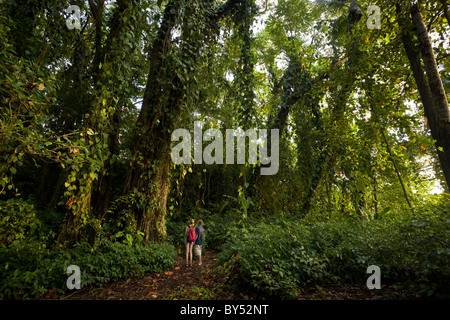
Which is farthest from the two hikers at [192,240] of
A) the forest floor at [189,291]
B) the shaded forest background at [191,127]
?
the forest floor at [189,291]

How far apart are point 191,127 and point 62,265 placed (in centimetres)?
352

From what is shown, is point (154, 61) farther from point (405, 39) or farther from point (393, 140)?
point (393, 140)

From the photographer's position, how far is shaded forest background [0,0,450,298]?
9.16 feet

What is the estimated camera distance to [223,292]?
3047mm

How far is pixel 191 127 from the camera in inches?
205

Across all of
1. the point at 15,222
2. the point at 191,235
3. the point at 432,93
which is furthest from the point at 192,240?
the point at 432,93

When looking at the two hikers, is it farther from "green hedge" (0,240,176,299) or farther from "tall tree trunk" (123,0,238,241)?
"green hedge" (0,240,176,299)

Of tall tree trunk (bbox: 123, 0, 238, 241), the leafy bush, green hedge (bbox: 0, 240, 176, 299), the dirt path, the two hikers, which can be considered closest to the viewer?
green hedge (bbox: 0, 240, 176, 299)

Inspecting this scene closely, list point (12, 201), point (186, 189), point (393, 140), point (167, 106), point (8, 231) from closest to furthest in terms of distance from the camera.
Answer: point (8, 231) → point (12, 201) → point (167, 106) → point (393, 140) → point (186, 189)

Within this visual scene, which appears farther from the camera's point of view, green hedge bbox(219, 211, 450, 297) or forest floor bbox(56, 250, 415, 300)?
forest floor bbox(56, 250, 415, 300)

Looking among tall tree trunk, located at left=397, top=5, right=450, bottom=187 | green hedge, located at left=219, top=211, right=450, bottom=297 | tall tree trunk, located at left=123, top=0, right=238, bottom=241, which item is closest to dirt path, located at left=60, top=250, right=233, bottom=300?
green hedge, located at left=219, top=211, right=450, bottom=297

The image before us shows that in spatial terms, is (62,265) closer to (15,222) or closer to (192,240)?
(15,222)
